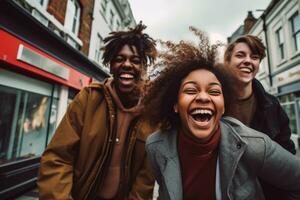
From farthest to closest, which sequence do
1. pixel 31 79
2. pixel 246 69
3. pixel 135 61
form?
pixel 31 79
pixel 135 61
pixel 246 69

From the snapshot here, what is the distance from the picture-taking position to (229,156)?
1.33m

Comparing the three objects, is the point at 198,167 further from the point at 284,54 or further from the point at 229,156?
the point at 284,54

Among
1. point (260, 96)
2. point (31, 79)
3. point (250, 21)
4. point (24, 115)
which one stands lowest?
point (24, 115)

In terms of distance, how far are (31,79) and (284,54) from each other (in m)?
12.4

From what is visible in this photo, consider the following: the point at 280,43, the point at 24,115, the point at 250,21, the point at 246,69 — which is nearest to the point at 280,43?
the point at 280,43

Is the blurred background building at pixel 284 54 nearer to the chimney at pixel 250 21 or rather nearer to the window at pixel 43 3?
the chimney at pixel 250 21

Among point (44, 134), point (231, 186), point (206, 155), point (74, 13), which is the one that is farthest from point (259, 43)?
point (74, 13)

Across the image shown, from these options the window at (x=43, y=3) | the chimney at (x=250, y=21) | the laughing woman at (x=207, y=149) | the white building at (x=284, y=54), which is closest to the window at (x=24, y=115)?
the window at (x=43, y=3)

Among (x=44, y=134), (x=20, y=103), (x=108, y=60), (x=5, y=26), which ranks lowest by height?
(x=44, y=134)

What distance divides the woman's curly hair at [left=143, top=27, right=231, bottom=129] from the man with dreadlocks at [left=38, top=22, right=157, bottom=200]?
150mm

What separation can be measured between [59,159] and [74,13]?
7.45 metres

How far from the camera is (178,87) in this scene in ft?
6.01

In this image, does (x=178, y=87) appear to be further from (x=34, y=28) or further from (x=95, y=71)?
(x=95, y=71)

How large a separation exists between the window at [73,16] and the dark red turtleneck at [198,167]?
6773mm
